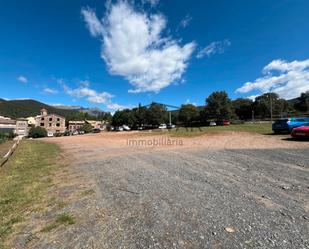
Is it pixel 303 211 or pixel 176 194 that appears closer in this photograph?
pixel 303 211

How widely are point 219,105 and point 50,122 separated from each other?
75.4 metres

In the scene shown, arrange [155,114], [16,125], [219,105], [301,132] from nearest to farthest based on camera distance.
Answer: [301,132], [219,105], [155,114], [16,125]

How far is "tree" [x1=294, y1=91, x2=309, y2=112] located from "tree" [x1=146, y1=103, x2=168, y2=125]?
205 ft

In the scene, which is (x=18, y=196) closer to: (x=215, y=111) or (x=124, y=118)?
(x=215, y=111)

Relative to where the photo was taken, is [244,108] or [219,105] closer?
[219,105]

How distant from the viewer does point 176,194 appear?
15.2ft

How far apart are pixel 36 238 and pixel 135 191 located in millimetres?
2375

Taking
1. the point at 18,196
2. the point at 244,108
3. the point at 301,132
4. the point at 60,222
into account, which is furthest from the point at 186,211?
the point at 244,108

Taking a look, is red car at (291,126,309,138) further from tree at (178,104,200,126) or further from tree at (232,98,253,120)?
tree at (232,98,253,120)

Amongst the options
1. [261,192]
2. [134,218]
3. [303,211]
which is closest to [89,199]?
[134,218]

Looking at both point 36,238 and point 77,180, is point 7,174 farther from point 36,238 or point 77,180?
point 36,238

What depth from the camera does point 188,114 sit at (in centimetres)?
9031

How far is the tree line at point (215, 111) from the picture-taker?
66812mm

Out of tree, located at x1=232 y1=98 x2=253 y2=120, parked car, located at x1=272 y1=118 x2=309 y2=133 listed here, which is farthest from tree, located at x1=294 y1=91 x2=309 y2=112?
parked car, located at x1=272 y1=118 x2=309 y2=133
